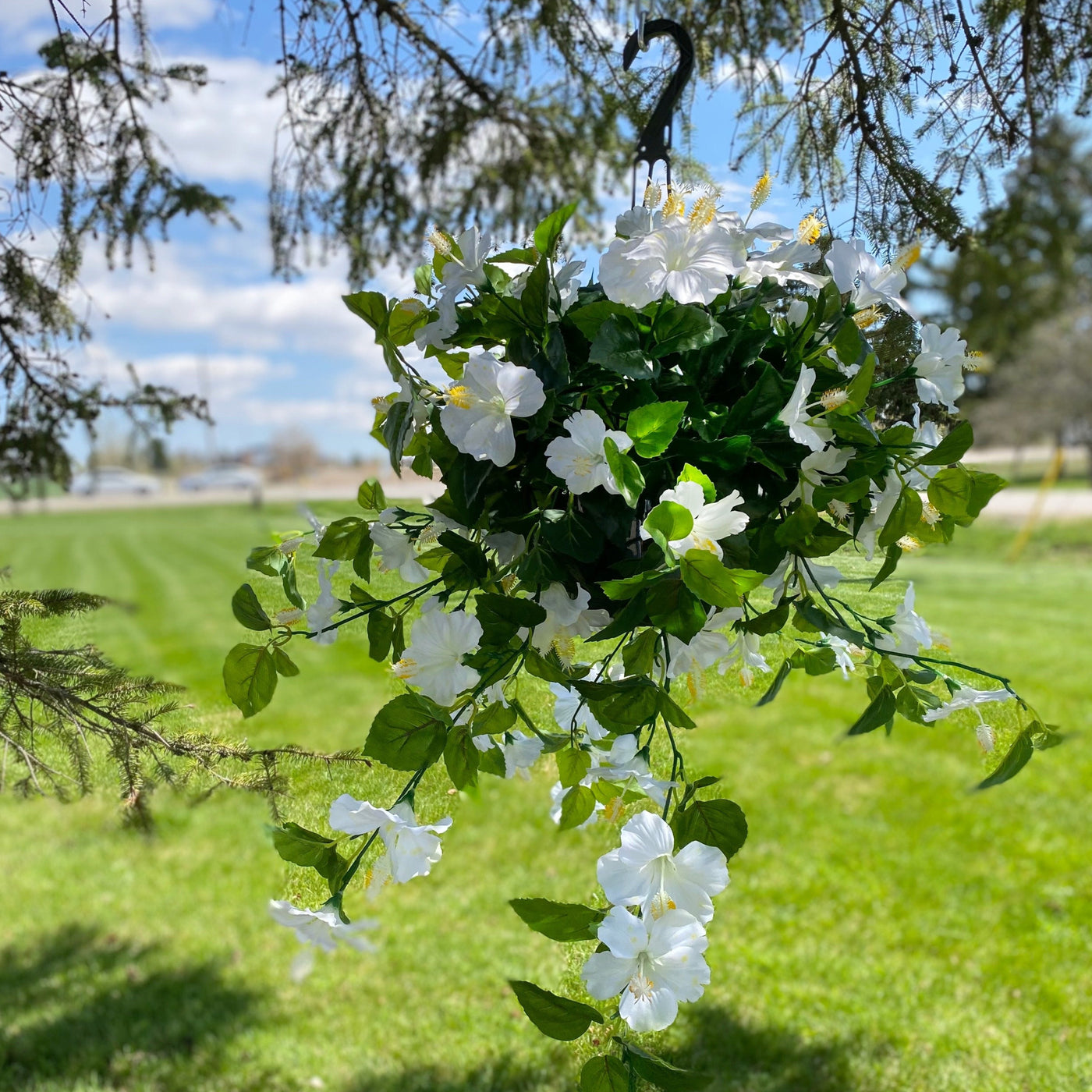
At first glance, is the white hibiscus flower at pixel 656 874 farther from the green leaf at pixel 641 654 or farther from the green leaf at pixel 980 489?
the green leaf at pixel 980 489

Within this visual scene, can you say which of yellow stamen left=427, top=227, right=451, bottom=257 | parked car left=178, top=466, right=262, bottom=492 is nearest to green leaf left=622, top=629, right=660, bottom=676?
yellow stamen left=427, top=227, right=451, bottom=257

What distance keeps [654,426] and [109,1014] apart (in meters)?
3.18

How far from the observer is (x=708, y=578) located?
0.90m

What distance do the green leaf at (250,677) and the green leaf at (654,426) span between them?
0.57 m

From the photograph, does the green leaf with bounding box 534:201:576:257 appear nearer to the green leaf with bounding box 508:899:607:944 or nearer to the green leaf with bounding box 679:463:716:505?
the green leaf with bounding box 679:463:716:505

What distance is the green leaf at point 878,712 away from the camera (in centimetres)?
125

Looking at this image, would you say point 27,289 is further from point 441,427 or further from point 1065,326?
point 1065,326

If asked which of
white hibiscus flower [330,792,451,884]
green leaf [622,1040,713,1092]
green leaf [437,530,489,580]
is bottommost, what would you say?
green leaf [622,1040,713,1092]

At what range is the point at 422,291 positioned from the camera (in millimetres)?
1244

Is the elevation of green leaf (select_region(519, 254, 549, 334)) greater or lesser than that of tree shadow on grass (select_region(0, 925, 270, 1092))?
greater

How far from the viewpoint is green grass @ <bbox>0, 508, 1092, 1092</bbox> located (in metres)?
2.74

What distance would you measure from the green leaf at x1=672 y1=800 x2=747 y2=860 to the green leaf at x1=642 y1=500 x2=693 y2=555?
0.35 m

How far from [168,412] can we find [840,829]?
3.35m

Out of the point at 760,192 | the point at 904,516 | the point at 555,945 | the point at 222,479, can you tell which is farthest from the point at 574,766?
the point at 222,479
